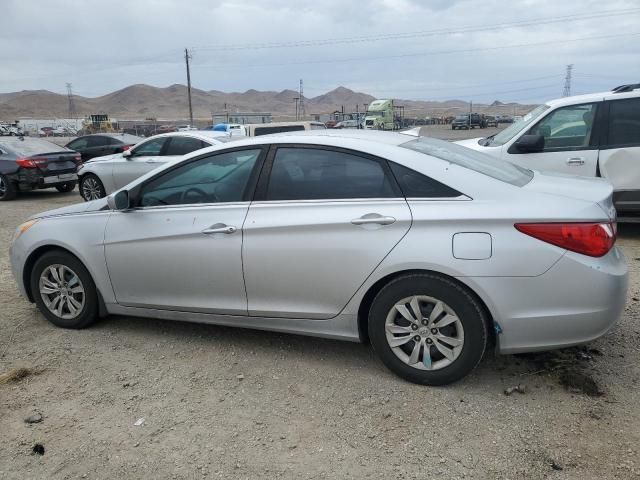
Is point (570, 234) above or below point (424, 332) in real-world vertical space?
above

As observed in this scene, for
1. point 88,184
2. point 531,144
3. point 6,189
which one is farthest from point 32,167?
point 531,144

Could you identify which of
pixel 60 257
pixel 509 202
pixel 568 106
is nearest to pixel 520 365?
pixel 509 202

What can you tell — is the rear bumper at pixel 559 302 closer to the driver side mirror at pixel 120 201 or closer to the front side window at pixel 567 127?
the driver side mirror at pixel 120 201

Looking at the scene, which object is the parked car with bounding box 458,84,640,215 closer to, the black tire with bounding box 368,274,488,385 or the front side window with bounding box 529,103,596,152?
the front side window with bounding box 529,103,596,152

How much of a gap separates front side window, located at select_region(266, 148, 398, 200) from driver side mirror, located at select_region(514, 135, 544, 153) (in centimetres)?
399

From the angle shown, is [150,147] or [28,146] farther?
[28,146]

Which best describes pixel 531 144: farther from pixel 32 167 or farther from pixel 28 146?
pixel 28 146

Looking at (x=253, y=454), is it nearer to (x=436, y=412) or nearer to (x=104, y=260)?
(x=436, y=412)

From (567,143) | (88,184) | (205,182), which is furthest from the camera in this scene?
(88,184)

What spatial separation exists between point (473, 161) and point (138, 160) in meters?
8.38

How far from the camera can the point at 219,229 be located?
11.9 ft

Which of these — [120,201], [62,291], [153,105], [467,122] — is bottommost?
[62,291]

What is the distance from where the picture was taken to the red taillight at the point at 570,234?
2.96m

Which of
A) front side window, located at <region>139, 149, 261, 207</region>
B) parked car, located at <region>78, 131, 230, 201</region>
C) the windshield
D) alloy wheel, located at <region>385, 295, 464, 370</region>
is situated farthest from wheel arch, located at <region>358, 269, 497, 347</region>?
parked car, located at <region>78, 131, 230, 201</region>
